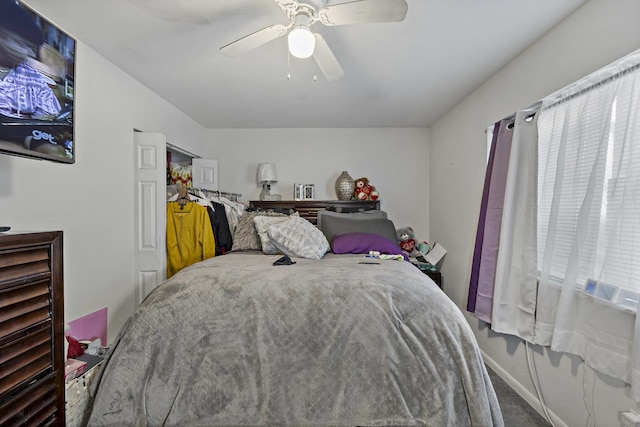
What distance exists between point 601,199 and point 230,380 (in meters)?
2.05

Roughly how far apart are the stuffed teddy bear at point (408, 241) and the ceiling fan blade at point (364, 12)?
103 inches

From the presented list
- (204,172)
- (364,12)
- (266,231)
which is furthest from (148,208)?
(364,12)

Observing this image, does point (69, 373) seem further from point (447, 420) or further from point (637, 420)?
point (637, 420)

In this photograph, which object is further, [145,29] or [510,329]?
[510,329]

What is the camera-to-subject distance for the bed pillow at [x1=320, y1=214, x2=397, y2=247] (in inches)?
114

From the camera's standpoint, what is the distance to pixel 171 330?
1.45 m

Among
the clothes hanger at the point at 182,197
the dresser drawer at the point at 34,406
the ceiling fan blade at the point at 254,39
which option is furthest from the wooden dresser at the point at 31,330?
the clothes hanger at the point at 182,197

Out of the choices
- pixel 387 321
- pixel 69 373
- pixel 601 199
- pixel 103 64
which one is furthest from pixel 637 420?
pixel 103 64

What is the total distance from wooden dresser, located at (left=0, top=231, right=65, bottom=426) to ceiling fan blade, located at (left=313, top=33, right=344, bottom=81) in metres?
1.55

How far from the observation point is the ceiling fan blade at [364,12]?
Answer: 1.25m

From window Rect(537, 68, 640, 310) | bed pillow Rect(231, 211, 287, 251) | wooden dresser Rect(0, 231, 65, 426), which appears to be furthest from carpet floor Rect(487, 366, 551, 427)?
wooden dresser Rect(0, 231, 65, 426)

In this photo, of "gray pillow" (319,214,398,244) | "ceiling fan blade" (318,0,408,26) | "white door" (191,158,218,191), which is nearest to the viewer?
"ceiling fan blade" (318,0,408,26)

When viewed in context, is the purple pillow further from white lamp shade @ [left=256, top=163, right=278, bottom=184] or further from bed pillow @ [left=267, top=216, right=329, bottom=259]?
white lamp shade @ [left=256, top=163, right=278, bottom=184]

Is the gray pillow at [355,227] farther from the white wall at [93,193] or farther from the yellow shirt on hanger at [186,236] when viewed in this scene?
the white wall at [93,193]
